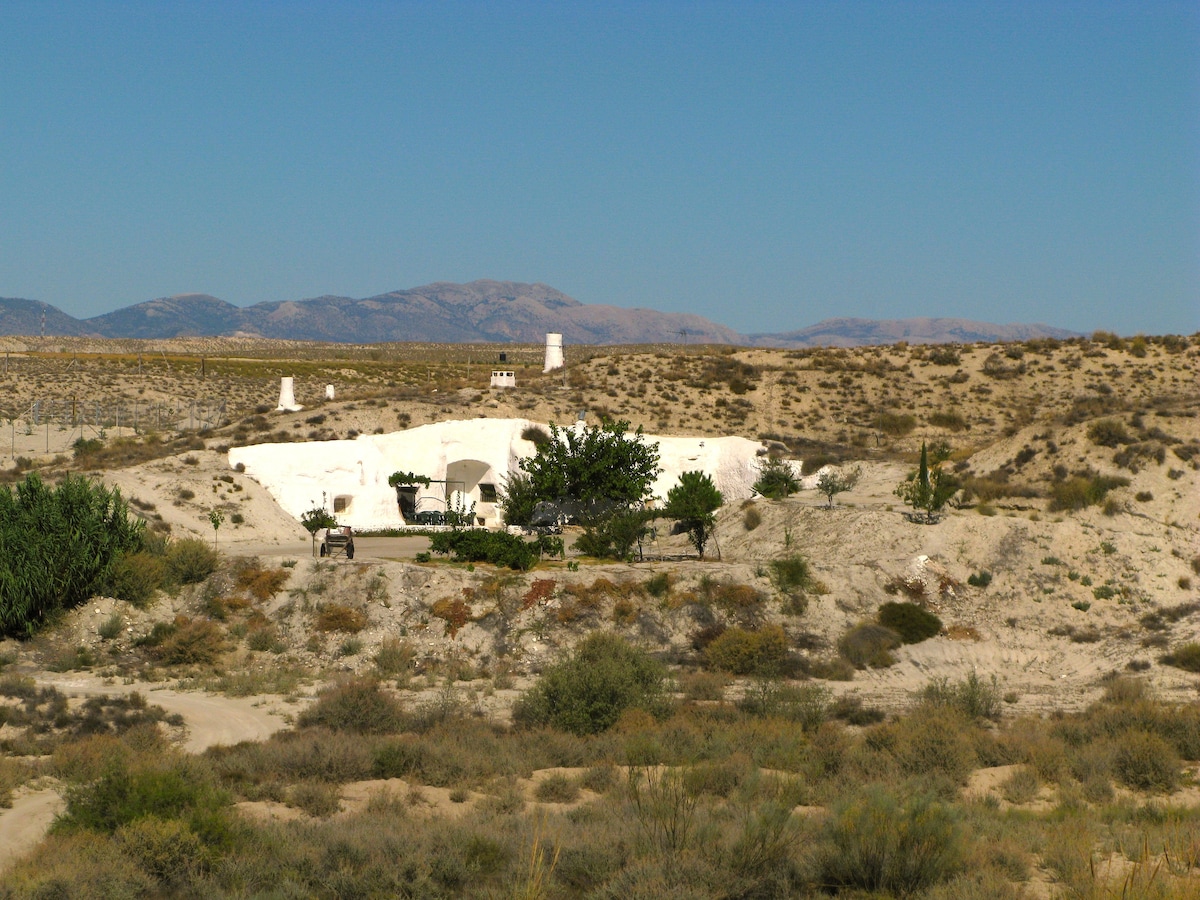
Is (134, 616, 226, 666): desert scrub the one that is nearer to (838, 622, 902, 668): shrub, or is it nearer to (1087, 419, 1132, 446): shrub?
(838, 622, 902, 668): shrub

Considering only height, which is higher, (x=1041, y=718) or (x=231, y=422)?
(x=231, y=422)

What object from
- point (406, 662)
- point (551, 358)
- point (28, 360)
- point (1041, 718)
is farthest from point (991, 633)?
point (28, 360)

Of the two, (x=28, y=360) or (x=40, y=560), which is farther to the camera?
(x=28, y=360)

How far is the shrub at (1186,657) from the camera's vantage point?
25.0 metres

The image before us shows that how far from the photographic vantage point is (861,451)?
51.0 metres

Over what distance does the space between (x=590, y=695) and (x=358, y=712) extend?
12.5 ft

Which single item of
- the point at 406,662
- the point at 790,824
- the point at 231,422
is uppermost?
the point at 231,422

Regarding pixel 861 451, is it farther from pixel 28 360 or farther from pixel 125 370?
pixel 28 360

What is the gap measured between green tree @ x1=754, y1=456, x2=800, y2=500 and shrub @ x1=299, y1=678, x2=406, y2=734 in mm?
23477

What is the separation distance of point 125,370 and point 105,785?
248ft

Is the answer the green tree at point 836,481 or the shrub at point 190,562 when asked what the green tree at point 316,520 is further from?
the green tree at point 836,481

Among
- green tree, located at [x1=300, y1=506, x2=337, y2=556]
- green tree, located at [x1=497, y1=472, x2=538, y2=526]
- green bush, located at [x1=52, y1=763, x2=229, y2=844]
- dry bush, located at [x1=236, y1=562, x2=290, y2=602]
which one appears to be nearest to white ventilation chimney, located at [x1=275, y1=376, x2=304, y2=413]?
green tree, located at [x1=300, y1=506, x2=337, y2=556]

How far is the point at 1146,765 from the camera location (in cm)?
1588

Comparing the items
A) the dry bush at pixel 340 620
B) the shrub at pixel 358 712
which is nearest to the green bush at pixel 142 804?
the shrub at pixel 358 712
